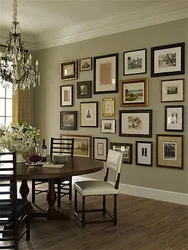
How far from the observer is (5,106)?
635 cm

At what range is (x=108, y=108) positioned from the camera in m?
5.56

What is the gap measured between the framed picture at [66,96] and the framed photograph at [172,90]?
6.69 feet

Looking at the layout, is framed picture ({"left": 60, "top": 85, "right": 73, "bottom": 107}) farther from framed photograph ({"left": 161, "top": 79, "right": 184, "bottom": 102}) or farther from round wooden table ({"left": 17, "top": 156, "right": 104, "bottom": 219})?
round wooden table ({"left": 17, "top": 156, "right": 104, "bottom": 219})

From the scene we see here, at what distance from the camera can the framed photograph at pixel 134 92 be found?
16.6ft

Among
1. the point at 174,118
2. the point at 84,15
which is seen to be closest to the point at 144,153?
the point at 174,118

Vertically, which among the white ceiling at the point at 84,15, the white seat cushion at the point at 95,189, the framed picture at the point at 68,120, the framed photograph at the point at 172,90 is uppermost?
the white ceiling at the point at 84,15

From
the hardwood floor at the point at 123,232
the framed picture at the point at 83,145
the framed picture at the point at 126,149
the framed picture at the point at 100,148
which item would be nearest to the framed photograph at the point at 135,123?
the framed picture at the point at 126,149

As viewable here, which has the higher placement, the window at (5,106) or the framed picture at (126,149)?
the window at (5,106)

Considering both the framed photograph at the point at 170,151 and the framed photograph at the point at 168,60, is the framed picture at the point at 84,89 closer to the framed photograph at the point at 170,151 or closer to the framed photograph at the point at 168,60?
the framed photograph at the point at 168,60

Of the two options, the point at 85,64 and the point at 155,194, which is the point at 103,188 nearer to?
the point at 155,194

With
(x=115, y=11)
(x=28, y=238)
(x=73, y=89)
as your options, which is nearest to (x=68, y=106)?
(x=73, y=89)

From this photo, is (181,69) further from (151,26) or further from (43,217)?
(43,217)

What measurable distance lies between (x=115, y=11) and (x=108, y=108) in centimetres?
165

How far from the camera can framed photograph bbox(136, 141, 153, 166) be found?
5002mm
